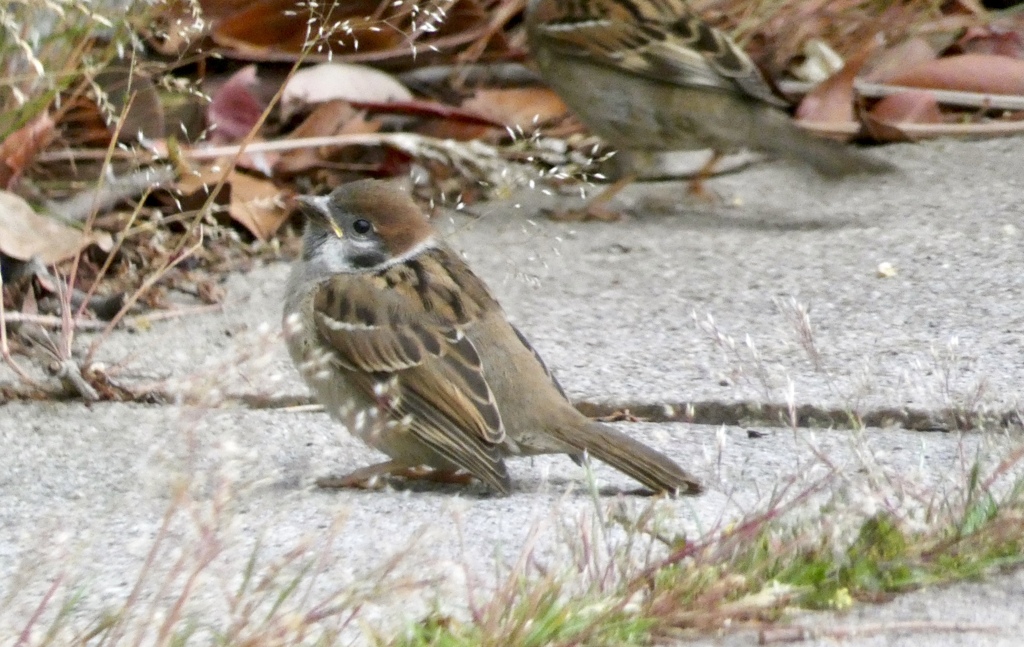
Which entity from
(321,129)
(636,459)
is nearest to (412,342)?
(636,459)

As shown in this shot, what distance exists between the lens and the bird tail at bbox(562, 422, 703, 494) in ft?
9.95

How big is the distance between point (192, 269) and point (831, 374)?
1.93 meters

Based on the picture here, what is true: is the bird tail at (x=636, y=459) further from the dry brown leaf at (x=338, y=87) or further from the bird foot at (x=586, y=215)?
the dry brown leaf at (x=338, y=87)

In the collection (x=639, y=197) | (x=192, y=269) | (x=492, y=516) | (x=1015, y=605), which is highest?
(x=1015, y=605)

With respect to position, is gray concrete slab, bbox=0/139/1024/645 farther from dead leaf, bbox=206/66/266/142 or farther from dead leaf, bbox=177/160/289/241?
dead leaf, bbox=206/66/266/142

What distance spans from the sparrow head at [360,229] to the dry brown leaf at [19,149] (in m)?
1.17

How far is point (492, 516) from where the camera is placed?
3.01m

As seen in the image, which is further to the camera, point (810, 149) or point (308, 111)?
point (308, 111)

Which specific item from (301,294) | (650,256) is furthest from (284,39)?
(301,294)

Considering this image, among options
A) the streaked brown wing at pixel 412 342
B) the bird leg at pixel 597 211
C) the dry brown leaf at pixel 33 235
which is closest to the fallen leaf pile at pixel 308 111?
the dry brown leaf at pixel 33 235

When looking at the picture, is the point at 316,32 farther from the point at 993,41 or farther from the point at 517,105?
the point at 993,41

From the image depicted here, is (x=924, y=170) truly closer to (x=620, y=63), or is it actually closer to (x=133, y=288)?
(x=620, y=63)

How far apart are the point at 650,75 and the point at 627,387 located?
2370 mm

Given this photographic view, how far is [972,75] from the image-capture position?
5953 millimetres
